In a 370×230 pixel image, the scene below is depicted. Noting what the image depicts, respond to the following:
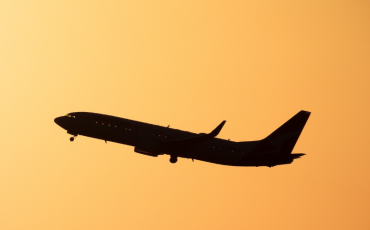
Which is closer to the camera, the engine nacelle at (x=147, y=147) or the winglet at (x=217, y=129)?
the winglet at (x=217, y=129)

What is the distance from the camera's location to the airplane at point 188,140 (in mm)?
54719

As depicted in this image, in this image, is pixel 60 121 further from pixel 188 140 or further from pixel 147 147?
pixel 188 140

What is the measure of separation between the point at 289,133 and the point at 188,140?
15.6 m

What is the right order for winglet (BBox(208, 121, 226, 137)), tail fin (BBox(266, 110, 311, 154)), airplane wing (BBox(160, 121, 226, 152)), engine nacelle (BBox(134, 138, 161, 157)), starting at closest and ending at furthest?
winglet (BBox(208, 121, 226, 137)) → airplane wing (BBox(160, 121, 226, 152)) → engine nacelle (BBox(134, 138, 161, 157)) → tail fin (BBox(266, 110, 311, 154))

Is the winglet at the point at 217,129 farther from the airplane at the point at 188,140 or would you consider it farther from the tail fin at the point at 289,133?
the tail fin at the point at 289,133

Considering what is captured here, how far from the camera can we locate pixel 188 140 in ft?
177

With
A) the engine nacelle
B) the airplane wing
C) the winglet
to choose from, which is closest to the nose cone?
the engine nacelle

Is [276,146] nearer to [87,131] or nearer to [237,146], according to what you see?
[237,146]

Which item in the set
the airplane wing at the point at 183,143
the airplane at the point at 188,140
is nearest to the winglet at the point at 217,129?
the airplane at the point at 188,140

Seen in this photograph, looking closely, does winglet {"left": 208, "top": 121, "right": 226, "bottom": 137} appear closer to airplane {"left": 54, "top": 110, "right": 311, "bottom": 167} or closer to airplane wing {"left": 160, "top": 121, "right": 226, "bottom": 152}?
airplane {"left": 54, "top": 110, "right": 311, "bottom": 167}

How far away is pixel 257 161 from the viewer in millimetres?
58969

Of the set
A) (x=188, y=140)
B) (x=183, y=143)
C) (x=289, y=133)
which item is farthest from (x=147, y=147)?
(x=289, y=133)

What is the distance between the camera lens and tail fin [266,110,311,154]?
196 feet

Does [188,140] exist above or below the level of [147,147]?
above
